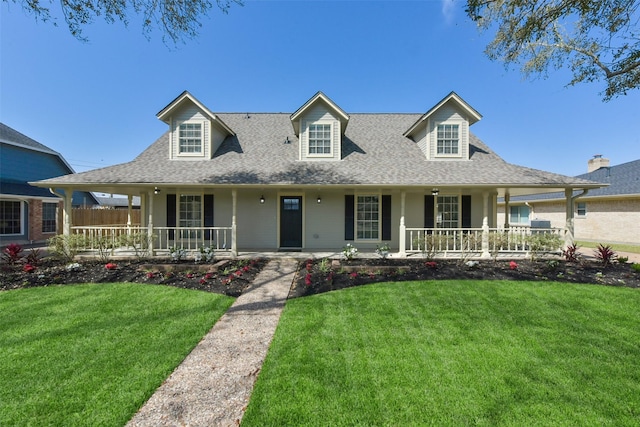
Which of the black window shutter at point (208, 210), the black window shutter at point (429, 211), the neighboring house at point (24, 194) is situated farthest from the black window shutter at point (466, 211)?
the neighboring house at point (24, 194)

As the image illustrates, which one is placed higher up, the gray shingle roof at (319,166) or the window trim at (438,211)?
the gray shingle roof at (319,166)

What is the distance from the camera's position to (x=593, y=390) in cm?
286

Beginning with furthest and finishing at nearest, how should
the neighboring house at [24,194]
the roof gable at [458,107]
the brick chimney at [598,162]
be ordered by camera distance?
the brick chimney at [598,162] < the neighboring house at [24,194] < the roof gable at [458,107]

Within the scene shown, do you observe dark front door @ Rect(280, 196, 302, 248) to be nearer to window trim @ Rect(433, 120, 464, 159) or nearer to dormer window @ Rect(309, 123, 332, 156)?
dormer window @ Rect(309, 123, 332, 156)

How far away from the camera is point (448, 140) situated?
10797 millimetres

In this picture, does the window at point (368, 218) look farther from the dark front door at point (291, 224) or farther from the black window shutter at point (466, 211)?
the black window shutter at point (466, 211)

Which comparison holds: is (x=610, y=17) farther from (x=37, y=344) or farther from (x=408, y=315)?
(x=37, y=344)

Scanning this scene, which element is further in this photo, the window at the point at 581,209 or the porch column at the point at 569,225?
the window at the point at 581,209

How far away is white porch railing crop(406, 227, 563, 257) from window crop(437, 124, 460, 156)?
3429mm

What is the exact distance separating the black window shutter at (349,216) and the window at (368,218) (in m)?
0.25

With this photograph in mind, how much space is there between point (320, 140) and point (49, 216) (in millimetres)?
18337

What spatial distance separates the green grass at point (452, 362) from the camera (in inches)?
99.9

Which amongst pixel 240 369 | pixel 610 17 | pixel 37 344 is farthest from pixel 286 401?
pixel 610 17

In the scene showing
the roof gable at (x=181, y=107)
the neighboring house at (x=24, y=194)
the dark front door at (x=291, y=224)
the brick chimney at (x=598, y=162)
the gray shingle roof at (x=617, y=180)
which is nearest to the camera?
the roof gable at (x=181, y=107)
